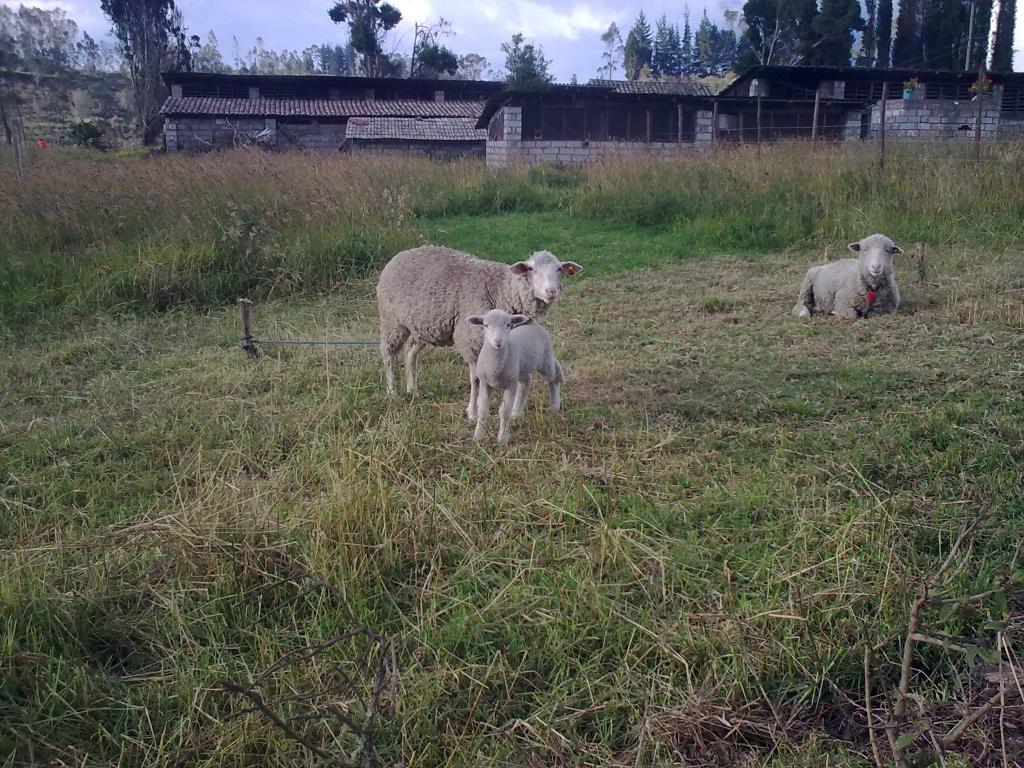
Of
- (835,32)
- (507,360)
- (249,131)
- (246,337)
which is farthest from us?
(835,32)

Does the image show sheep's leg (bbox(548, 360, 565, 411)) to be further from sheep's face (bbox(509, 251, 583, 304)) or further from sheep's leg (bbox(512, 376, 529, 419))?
sheep's face (bbox(509, 251, 583, 304))

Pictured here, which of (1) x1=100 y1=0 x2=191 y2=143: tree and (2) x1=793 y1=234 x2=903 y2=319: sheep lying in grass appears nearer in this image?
(2) x1=793 y1=234 x2=903 y2=319: sheep lying in grass

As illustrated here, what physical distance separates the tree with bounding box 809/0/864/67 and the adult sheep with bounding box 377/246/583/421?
46406 mm

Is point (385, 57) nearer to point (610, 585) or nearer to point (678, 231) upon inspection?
point (678, 231)

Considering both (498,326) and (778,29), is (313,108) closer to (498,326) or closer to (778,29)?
(778,29)

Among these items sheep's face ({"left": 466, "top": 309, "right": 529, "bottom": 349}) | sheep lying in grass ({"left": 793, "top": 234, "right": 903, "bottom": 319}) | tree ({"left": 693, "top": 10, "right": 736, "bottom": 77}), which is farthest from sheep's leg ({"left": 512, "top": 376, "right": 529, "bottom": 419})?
tree ({"left": 693, "top": 10, "right": 736, "bottom": 77})

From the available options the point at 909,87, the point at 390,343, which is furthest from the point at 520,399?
the point at 909,87

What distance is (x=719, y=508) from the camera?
3.44 metres

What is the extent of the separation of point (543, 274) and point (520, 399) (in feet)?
2.47

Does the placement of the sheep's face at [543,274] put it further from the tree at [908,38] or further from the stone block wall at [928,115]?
the tree at [908,38]

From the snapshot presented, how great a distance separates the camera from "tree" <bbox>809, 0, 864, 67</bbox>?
4506 centimetres

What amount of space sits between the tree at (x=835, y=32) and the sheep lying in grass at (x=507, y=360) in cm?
4692

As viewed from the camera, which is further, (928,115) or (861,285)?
(928,115)

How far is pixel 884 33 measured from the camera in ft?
180
